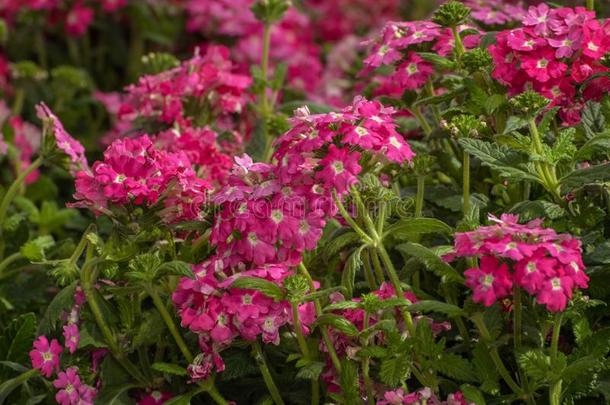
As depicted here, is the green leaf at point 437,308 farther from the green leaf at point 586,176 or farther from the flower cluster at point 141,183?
the flower cluster at point 141,183

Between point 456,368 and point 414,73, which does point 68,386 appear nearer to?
point 456,368

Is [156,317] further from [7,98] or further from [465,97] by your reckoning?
[7,98]

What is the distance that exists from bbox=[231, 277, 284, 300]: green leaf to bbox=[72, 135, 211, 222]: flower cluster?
0.21 m

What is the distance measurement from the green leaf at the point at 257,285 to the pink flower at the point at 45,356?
44 centimetres

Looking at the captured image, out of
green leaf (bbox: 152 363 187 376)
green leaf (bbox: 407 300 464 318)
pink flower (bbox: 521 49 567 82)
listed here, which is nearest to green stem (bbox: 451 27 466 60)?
pink flower (bbox: 521 49 567 82)

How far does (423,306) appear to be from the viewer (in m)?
1.54

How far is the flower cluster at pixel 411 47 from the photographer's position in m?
1.91

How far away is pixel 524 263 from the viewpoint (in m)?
1.39

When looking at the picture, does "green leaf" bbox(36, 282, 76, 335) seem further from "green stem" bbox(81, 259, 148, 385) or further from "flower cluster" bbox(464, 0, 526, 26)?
"flower cluster" bbox(464, 0, 526, 26)

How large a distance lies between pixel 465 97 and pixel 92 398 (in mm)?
928

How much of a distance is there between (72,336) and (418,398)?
2.10 ft

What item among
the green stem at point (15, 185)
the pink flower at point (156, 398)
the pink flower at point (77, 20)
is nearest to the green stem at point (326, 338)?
the pink flower at point (156, 398)

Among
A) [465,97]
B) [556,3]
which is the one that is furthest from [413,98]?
[556,3]

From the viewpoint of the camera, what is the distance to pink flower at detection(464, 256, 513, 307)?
55.4 inches
